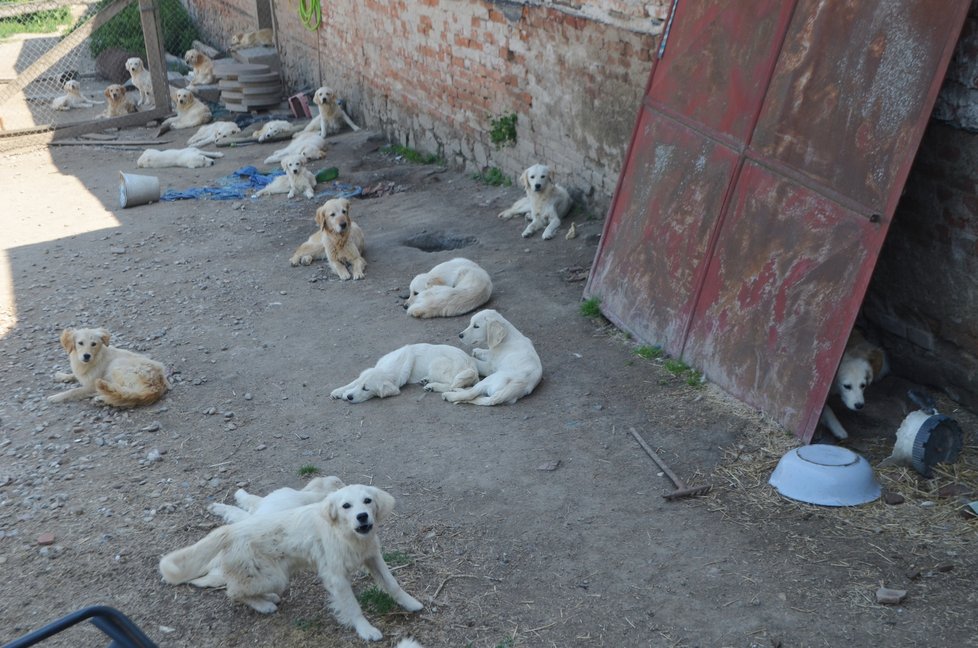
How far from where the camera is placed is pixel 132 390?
654 cm

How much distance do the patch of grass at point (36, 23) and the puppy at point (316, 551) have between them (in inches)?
837

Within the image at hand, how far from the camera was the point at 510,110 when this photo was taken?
1050cm

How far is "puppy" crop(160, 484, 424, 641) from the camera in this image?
416cm

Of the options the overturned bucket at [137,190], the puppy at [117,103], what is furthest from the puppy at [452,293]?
the puppy at [117,103]

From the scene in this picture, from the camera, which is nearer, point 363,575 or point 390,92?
point 363,575

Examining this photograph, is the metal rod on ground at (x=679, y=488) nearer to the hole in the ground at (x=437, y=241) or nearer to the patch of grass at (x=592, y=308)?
the patch of grass at (x=592, y=308)

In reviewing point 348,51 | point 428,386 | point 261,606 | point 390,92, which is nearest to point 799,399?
point 428,386

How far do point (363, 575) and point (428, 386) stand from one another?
2026 millimetres

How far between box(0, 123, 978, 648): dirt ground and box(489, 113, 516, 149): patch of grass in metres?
1.75

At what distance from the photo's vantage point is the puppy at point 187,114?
15.5m

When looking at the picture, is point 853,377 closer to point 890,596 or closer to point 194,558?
point 890,596

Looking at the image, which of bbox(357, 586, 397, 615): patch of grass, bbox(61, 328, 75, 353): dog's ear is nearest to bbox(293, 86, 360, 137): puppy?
bbox(61, 328, 75, 353): dog's ear

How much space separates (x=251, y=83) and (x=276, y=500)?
1296 cm

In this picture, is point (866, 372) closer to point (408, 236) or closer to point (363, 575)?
point (363, 575)
